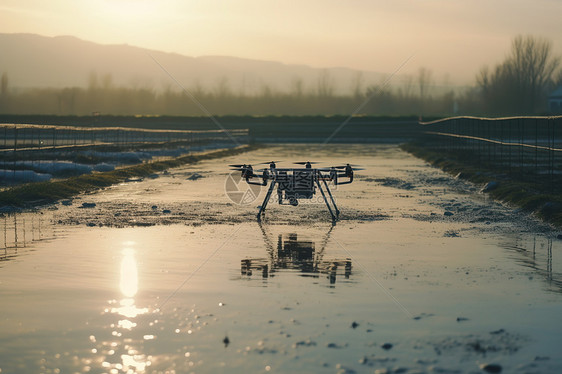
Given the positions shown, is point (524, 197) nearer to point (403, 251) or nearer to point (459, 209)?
point (459, 209)

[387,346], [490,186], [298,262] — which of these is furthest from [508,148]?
[387,346]

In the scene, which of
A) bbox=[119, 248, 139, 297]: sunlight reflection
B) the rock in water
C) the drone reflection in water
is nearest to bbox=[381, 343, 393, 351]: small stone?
the drone reflection in water

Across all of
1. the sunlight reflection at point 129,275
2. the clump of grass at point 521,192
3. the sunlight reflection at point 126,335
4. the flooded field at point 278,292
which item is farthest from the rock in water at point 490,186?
the sunlight reflection at point 126,335

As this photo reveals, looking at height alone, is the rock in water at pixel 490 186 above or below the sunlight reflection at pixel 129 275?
above

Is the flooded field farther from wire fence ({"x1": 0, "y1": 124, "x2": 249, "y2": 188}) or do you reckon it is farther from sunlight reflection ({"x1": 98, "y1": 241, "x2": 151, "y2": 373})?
wire fence ({"x1": 0, "y1": 124, "x2": 249, "y2": 188})

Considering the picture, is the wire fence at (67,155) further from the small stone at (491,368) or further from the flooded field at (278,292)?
the small stone at (491,368)

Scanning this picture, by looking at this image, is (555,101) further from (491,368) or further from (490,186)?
(491,368)
